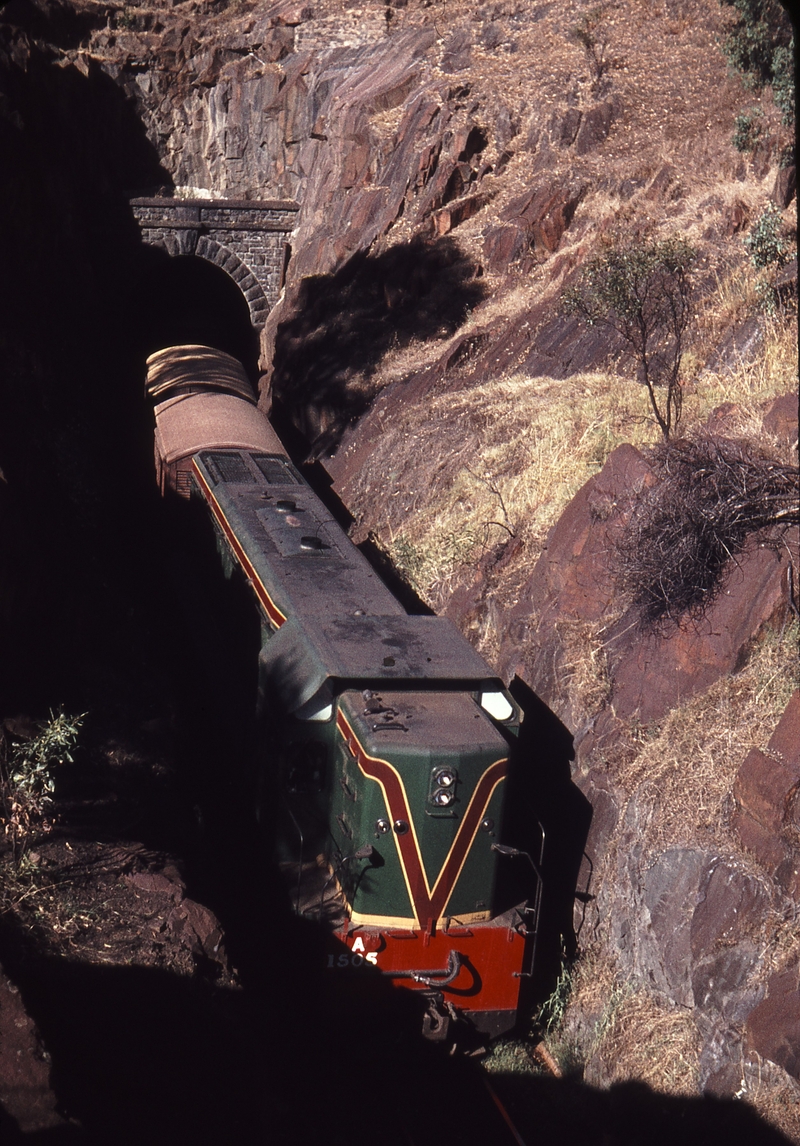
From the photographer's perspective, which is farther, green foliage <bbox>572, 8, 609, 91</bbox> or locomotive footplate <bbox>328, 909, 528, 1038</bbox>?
green foliage <bbox>572, 8, 609, 91</bbox>

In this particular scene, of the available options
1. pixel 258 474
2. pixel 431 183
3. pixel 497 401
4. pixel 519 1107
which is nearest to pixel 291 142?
pixel 431 183

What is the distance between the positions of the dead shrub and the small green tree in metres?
2.45

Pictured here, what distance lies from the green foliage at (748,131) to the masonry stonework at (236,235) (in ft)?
43.2

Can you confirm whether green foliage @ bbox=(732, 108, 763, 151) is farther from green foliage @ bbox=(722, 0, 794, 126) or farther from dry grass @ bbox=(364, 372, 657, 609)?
dry grass @ bbox=(364, 372, 657, 609)

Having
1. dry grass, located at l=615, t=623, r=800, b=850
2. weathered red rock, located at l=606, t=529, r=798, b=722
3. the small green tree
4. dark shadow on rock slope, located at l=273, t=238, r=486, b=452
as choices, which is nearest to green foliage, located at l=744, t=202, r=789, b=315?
the small green tree

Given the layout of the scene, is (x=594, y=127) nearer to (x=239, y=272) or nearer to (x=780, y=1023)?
(x=239, y=272)

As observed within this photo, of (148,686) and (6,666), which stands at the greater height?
(6,666)

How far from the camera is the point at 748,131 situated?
67.6 ft

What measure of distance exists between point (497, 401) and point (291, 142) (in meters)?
16.6

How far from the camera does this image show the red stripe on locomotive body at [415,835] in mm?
8422

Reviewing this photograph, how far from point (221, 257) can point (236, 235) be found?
0.76 meters

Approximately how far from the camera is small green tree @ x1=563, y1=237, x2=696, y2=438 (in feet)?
46.1

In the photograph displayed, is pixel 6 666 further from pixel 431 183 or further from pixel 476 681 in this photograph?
pixel 431 183

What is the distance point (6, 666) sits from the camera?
11.0 meters
